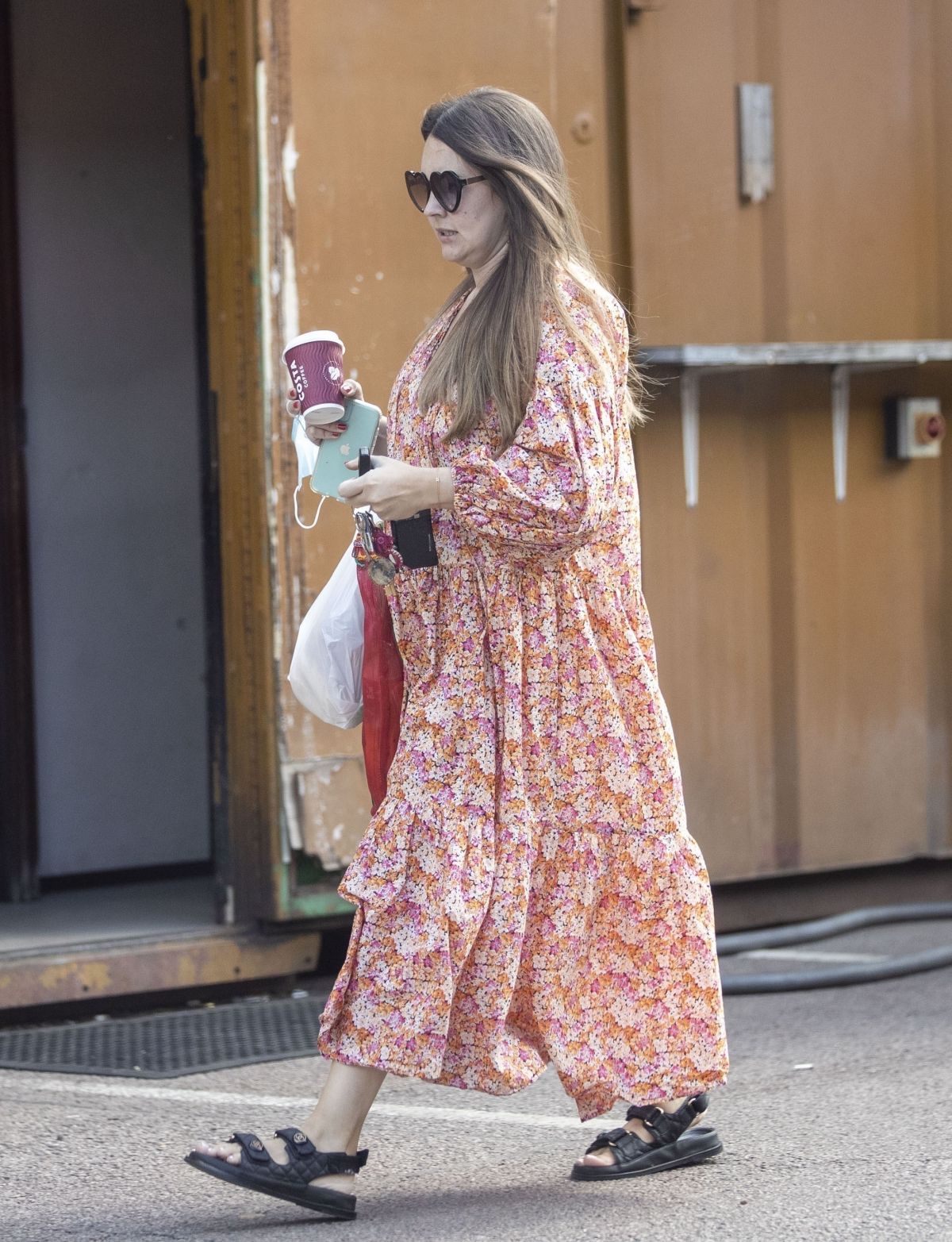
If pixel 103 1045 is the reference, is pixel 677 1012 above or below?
above

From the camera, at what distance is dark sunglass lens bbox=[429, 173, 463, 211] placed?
3.06 metres

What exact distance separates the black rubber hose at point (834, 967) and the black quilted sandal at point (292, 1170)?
1961 mm

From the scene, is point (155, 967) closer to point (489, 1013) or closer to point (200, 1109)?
point (200, 1109)

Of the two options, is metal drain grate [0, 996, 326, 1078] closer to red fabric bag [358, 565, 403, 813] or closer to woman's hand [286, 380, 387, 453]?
red fabric bag [358, 565, 403, 813]

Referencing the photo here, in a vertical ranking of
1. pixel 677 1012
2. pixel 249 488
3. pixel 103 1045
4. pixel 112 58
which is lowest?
pixel 103 1045

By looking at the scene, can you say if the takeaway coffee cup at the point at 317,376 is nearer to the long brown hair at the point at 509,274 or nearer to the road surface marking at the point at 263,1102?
the long brown hair at the point at 509,274

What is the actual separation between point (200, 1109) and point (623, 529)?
1667 millimetres

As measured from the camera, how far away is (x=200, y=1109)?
155 inches

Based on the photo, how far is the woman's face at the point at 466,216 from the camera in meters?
3.09

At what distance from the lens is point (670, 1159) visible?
335 centimetres

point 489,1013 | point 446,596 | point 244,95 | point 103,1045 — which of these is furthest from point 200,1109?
point 244,95

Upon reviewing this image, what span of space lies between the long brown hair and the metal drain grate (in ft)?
6.57

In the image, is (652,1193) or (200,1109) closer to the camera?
(652,1193)

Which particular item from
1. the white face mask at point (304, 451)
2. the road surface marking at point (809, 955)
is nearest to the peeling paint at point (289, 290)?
the white face mask at point (304, 451)
